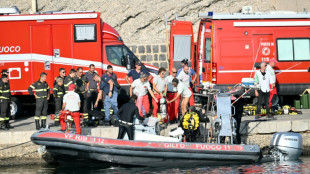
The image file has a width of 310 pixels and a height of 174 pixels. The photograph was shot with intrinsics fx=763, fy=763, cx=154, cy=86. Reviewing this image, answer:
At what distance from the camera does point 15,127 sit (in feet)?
67.5

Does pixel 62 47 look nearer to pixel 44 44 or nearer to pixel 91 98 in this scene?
pixel 44 44

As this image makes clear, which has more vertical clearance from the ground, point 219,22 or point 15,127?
point 219,22

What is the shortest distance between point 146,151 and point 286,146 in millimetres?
3433

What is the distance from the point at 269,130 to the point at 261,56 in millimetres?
3689

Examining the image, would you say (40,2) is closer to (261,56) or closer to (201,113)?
(261,56)

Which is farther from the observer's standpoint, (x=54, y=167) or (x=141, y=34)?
(x=141, y=34)

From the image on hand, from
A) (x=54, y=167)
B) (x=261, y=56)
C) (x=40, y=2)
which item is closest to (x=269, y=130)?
(x=261, y=56)

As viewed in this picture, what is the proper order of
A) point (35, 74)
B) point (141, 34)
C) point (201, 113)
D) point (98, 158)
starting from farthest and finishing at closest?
point (141, 34) → point (35, 74) → point (201, 113) → point (98, 158)

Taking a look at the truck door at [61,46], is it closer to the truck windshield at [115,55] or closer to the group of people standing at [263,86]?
the truck windshield at [115,55]

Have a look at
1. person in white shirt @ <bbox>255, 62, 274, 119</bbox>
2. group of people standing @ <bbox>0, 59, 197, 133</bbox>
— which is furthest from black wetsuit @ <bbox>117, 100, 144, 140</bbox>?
person in white shirt @ <bbox>255, 62, 274, 119</bbox>

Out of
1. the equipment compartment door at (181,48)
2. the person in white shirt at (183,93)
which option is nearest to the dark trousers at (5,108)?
the person in white shirt at (183,93)

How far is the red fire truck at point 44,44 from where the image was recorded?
22703mm

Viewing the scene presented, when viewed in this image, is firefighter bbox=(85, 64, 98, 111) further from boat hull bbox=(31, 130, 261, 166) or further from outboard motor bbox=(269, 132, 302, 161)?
outboard motor bbox=(269, 132, 302, 161)

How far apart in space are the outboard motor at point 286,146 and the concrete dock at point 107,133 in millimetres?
1404
